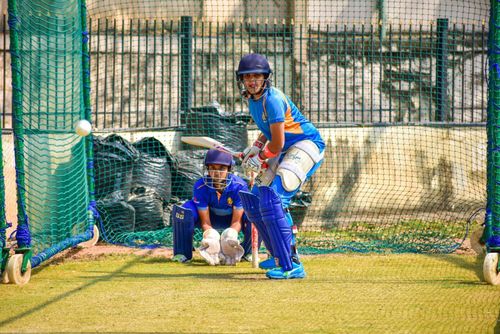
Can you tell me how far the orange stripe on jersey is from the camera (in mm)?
7742

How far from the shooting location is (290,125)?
7.75 m

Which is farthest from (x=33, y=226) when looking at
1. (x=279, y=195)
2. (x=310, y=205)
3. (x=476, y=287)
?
(x=310, y=205)

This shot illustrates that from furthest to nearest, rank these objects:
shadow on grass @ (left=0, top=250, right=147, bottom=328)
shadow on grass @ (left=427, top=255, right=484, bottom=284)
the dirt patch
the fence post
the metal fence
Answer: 1. the fence post
2. the metal fence
3. the dirt patch
4. shadow on grass @ (left=427, top=255, right=484, bottom=284)
5. shadow on grass @ (left=0, top=250, right=147, bottom=328)

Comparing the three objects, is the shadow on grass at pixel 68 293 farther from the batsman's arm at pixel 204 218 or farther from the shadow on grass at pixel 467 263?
the shadow on grass at pixel 467 263

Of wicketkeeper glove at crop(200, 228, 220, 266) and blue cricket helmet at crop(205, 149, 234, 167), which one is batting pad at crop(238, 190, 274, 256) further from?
blue cricket helmet at crop(205, 149, 234, 167)

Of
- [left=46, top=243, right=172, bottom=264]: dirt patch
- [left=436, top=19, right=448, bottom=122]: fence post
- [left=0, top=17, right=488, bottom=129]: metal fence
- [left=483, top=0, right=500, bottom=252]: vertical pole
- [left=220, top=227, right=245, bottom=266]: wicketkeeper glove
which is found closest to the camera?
[left=483, top=0, right=500, bottom=252]: vertical pole

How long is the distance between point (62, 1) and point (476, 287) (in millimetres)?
4829

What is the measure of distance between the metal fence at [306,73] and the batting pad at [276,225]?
18.2 ft

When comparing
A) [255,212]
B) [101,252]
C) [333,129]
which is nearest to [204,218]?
[101,252]

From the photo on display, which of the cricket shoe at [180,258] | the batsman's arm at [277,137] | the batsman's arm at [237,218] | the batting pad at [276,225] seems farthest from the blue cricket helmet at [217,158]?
the batting pad at [276,225]

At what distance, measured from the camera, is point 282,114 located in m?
7.45

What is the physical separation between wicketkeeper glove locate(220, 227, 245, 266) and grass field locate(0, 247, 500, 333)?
170 millimetres

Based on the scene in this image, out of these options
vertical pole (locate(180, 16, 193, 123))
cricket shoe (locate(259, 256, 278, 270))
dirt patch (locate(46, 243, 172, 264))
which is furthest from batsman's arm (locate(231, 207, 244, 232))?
vertical pole (locate(180, 16, 193, 123))

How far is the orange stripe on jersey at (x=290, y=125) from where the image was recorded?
25.4 ft
